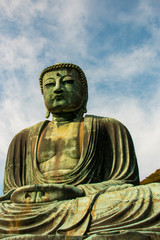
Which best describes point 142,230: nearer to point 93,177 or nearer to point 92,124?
point 93,177

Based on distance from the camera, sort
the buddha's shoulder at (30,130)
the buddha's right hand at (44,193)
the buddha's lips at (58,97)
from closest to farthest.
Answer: the buddha's right hand at (44,193) → the buddha's lips at (58,97) → the buddha's shoulder at (30,130)

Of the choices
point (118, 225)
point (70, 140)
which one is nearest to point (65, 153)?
point (70, 140)

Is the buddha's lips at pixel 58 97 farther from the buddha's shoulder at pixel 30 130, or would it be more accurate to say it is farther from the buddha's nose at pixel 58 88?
the buddha's shoulder at pixel 30 130

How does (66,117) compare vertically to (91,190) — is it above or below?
above

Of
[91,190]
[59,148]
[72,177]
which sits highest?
[59,148]

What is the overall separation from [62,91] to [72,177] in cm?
242

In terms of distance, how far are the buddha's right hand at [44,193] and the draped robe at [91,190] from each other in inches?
2.2

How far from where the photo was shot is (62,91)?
29.2 ft

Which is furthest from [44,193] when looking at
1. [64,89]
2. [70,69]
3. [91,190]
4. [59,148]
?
[70,69]

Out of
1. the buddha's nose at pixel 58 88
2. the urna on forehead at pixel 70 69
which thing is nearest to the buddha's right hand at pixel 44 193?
the buddha's nose at pixel 58 88

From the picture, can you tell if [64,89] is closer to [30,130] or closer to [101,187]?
[30,130]

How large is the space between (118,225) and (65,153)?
9.82ft

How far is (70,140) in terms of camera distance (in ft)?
27.4

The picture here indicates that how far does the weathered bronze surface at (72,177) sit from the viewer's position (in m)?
5.50
